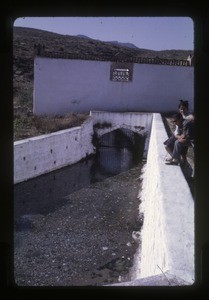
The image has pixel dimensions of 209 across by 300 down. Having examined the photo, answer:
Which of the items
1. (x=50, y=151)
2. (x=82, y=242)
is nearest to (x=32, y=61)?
(x=50, y=151)

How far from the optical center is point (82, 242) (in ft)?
28.9

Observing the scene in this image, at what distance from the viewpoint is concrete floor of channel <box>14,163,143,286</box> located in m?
7.34

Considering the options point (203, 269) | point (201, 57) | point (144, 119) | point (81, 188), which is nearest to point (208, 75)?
point (201, 57)

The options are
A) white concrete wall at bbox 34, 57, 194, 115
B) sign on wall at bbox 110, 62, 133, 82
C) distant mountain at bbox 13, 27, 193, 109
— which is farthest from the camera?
distant mountain at bbox 13, 27, 193, 109

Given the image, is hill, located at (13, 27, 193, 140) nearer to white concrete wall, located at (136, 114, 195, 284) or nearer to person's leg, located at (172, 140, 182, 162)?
person's leg, located at (172, 140, 182, 162)

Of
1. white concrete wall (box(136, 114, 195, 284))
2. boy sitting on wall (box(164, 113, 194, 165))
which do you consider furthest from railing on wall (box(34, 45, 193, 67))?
white concrete wall (box(136, 114, 195, 284))

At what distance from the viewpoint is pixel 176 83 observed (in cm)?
1872

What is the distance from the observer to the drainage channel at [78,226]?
7484 millimetres

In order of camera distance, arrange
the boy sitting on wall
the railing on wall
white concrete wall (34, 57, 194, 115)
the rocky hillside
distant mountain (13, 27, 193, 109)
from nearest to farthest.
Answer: the boy sitting on wall → the railing on wall → white concrete wall (34, 57, 194, 115) → distant mountain (13, 27, 193, 109) → the rocky hillside

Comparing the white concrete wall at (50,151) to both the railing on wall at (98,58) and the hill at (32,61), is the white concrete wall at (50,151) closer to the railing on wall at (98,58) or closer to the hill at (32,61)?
the hill at (32,61)

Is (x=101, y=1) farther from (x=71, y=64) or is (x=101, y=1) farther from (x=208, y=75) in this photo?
(x=71, y=64)

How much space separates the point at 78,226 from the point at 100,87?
978cm

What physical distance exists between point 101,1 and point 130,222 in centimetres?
816

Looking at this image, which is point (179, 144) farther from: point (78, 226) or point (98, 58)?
point (98, 58)
